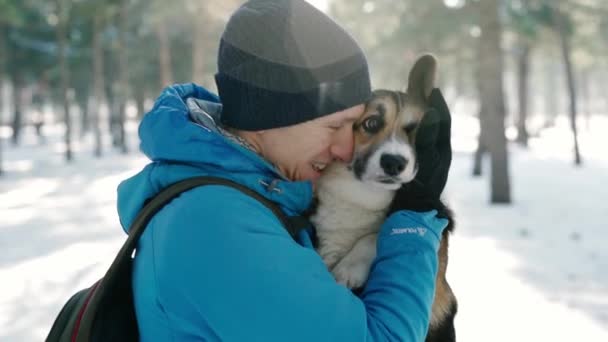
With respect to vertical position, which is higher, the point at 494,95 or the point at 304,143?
the point at 304,143

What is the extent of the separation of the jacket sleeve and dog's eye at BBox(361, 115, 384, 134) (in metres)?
0.95

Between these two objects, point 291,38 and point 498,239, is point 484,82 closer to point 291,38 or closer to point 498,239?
point 498,239

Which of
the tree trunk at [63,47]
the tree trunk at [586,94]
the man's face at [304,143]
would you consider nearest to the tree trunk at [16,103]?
the tree trunk at [63,47]

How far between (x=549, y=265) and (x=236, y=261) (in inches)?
294

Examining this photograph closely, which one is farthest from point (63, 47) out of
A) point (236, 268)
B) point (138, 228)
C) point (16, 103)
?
point (236, 268)

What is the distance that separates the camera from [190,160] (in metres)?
1.69

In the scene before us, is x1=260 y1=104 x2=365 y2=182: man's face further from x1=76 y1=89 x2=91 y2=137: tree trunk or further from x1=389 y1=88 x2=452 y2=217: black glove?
x1=76 y1=89 x2=91 y2=137: tree trunk

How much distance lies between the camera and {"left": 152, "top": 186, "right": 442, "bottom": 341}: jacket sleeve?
4.68 feet

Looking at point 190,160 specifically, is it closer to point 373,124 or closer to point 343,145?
point 343,145

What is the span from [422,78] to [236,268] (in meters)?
1.40

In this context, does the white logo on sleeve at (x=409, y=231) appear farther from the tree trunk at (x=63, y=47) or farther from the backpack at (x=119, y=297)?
the tree trunk at (x=63, y=47)

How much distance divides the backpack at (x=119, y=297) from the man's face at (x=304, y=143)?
25cm

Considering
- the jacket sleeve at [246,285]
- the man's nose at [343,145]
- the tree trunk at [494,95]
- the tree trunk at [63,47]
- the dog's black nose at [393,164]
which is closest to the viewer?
the jacket sleeve at [246,285]

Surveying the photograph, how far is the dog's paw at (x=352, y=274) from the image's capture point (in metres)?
2.14
